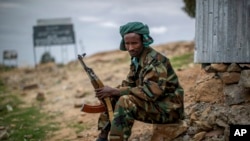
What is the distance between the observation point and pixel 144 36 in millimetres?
4449

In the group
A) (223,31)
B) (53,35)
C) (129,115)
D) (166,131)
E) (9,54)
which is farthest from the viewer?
(9,54)

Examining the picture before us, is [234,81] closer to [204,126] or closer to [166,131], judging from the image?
[204,126]

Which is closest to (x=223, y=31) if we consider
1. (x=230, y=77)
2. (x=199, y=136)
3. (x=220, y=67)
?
(x=220, y=67)

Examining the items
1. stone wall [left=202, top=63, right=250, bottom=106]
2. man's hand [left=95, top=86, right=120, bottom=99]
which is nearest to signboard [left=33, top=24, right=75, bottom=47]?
stone wall [left=202, top=63, right=250, bottom=106]

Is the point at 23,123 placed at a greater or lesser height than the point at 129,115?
lesser

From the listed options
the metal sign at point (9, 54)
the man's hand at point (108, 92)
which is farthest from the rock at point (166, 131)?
the metal sign at point (9, 54)

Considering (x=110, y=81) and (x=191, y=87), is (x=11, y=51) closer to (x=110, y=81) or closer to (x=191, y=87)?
(x=110, y=81)

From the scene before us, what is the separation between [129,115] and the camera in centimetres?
418

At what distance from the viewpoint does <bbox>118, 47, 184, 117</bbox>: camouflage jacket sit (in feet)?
13.8

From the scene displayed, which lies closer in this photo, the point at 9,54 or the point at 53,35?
the point at 53,35

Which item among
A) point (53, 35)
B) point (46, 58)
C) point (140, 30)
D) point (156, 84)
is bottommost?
point (46, 58)

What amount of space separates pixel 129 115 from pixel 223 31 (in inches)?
85.1

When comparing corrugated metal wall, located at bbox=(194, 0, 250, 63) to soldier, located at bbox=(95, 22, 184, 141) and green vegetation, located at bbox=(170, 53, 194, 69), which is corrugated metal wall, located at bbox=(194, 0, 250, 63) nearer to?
soldier, located at bbox=(95, 22, 184, 141)

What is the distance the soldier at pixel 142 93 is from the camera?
13.6 ft
